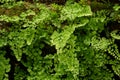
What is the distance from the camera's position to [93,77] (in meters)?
5.09

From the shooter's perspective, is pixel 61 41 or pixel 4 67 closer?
pixel 61 41

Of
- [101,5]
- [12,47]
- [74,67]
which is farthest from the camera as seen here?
[101,5]

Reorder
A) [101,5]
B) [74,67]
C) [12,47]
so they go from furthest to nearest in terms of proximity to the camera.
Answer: [101,5], [12,47], [74,67]

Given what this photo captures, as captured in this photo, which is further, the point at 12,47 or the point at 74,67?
the point at 12,47

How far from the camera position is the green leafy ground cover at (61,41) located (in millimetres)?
4848

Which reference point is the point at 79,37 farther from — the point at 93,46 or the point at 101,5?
the point at 101,5

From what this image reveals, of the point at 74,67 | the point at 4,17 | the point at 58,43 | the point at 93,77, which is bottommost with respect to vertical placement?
the point at 93,77

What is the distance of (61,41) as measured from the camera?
4.65 meters

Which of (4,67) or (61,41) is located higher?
(61,41)

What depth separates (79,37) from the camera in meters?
5.02

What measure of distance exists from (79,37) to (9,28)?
1.21 m

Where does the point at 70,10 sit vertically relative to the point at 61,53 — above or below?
above

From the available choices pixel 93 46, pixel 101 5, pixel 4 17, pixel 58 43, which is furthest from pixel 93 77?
pixel 4 17

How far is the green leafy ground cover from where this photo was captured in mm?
4848
